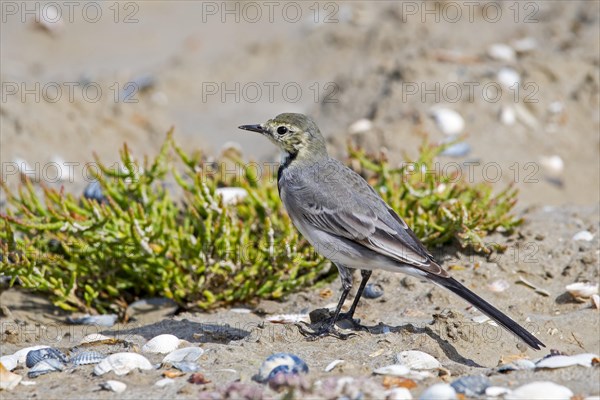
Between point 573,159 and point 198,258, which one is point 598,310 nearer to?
point 198,258

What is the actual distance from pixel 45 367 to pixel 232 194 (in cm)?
271

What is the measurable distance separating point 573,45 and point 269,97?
433cm

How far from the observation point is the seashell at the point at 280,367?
480cm

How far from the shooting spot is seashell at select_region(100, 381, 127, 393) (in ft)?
15.9

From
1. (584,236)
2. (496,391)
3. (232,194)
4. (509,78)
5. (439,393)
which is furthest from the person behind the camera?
(509,78)

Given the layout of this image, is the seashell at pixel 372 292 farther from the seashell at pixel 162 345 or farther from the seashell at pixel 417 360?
the seashell at pixel 162 345

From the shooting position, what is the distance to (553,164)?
984cm

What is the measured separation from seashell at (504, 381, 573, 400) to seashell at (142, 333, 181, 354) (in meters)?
2.31

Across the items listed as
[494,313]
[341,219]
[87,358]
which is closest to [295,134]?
[341,219]

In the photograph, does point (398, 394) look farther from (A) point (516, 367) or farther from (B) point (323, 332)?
(B) point (323, 332)

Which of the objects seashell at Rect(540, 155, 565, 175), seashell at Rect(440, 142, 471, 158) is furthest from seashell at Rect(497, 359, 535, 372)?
seashell at Rect(540, 155, 565, 175)

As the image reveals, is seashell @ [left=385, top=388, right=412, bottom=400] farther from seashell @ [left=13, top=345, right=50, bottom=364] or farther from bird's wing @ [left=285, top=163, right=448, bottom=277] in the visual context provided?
seashell @ [left=13, top=345, right=50, bottom=364]

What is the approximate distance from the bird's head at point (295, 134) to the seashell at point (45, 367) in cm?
232

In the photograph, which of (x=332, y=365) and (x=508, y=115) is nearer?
(x=332, y=365)
